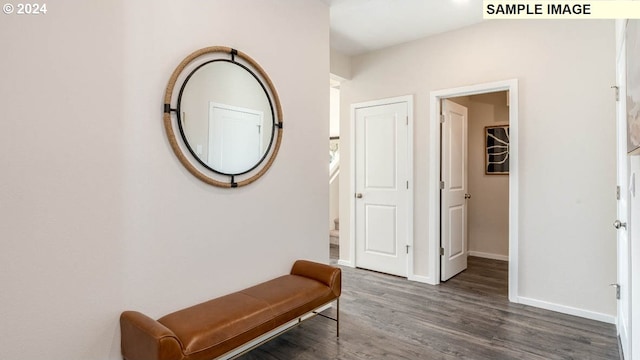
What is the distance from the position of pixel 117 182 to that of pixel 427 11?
289 centimetres

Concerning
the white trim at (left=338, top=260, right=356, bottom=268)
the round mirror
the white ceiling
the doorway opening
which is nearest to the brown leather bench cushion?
the round mirror

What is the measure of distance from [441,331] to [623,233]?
1359 mm

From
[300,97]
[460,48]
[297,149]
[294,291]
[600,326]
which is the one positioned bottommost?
[600,326]

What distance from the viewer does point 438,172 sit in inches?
141

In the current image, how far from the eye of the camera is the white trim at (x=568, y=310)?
2.63 m

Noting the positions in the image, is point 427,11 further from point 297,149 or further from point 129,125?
point 129,125

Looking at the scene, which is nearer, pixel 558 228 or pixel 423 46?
pixel 558 228

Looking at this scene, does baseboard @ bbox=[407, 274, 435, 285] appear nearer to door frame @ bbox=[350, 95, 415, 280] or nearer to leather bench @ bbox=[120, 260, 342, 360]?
door frame @ bbox=[350, 95, 415, 280]

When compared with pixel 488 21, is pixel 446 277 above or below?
below

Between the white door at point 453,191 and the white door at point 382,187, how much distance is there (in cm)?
40

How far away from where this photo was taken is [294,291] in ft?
7.06

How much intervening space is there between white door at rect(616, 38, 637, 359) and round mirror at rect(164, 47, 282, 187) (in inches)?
83.5

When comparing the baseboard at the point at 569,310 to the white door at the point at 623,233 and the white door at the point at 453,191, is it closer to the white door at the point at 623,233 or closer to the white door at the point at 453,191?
the white door at the point at 623,233

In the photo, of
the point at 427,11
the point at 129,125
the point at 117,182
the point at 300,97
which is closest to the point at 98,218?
the point at 117,182
